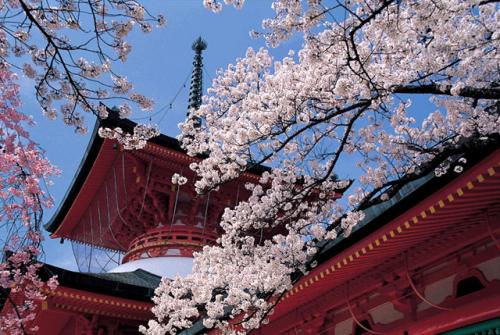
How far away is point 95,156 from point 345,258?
1013 cm

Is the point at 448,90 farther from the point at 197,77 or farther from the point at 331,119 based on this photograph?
the point at 197,77

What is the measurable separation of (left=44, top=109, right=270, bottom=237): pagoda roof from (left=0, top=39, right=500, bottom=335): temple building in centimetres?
4

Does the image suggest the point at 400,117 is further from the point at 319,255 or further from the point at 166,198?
the point at 166,198

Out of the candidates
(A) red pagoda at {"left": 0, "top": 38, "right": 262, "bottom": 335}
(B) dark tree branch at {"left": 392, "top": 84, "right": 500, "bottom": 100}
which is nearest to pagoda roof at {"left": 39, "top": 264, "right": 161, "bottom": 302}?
(A) red pagoda at {"left": 0, "top": 38, "right": 262, "bottom": 335}

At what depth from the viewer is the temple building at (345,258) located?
555 cm

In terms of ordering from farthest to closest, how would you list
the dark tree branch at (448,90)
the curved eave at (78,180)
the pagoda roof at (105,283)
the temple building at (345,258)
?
the curved eave at (78,180), the pagoda roof at (105,283), the temple building at (345,258), the dark tree branch at (448,90)

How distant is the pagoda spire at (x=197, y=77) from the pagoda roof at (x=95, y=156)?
822cm

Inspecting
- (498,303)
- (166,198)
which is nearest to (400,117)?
(498,303)

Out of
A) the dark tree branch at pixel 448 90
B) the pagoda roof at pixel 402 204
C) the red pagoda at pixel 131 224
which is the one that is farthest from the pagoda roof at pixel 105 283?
the dark tree branch at pixel 448 90

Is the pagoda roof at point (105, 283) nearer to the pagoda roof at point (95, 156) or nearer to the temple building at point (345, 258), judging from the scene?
the temple building at point (345, 258)

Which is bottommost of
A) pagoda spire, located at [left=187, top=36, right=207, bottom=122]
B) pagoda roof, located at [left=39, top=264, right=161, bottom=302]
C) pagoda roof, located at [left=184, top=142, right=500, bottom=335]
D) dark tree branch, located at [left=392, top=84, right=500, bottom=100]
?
pagoda roof, located at [left=184, top=142, right=500, bottom=335]

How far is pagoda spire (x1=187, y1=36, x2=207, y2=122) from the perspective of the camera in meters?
25.0

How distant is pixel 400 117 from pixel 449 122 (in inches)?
31.2

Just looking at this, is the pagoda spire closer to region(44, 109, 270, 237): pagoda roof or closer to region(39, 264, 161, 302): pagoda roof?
region(44, 109, 270, 237): pagoda roof
